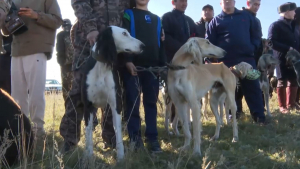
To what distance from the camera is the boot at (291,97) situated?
8.08 meters

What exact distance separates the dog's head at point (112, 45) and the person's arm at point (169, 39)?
1915 mm

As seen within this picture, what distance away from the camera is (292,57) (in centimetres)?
760

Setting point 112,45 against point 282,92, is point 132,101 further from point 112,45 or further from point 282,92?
point 282,92

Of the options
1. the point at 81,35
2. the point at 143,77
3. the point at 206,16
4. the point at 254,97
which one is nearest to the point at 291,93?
the point at 254,97

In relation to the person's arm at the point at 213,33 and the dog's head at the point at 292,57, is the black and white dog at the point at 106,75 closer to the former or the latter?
the person's arm at the point at 213,33

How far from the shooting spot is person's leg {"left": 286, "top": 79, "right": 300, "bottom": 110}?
8.09 m

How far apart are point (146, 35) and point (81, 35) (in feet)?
2.62

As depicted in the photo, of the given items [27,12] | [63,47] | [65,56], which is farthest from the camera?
[63,47]

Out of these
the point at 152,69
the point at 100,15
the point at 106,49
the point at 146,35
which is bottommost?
the point at 152,69

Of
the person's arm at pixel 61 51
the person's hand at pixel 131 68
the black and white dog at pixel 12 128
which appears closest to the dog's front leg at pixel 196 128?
the person's hand at pixel 131 68

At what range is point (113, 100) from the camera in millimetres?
3861

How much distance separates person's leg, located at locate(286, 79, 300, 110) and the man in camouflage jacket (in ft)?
17.1

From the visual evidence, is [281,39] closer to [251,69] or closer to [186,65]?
[251,69]

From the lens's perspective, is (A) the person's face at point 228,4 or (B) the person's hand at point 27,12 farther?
(A) the person's face at point 228,4
